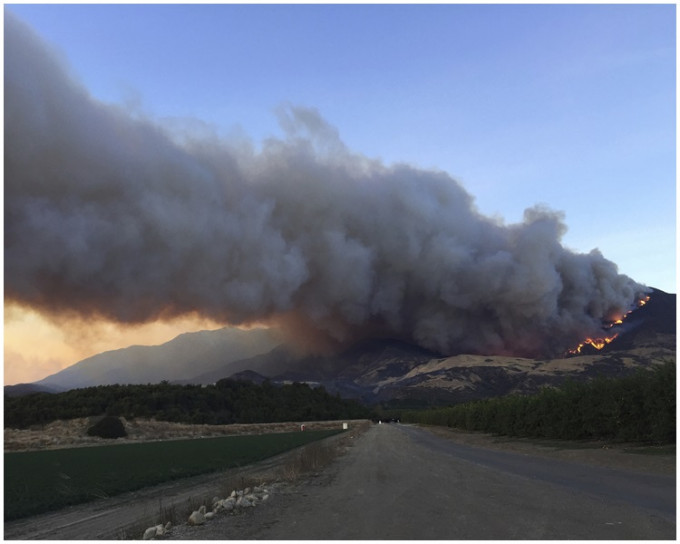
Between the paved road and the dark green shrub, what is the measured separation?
4152 inches

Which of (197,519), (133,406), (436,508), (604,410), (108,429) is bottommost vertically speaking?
(108,429)

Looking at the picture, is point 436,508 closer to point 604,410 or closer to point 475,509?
point 475,509

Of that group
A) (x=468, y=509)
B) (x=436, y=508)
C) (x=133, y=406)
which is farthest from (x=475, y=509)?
(x=133, y=406)

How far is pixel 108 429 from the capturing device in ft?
370

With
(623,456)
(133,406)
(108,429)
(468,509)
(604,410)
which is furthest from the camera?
(133,406)

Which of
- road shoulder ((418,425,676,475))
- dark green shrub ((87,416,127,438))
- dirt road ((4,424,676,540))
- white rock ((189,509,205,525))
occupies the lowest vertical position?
dark green shrub ((87,416,127,438))

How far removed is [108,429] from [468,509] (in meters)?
117

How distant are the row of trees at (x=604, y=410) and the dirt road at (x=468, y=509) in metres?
9.58

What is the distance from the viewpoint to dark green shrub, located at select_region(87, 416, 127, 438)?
111 metres

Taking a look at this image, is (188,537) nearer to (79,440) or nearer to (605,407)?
(605,407)

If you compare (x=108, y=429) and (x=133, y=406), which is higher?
(x=133, y=406)

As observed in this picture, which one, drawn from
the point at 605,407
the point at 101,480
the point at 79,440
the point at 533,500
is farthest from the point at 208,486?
the point at 79,440

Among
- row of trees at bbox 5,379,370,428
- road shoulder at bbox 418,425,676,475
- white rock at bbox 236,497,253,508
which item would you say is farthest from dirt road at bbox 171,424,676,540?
row of trees at bbox 5,379,370,428

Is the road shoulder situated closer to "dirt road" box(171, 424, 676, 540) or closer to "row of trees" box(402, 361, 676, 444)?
"row of trees" box(402, 361, 676, 444)
